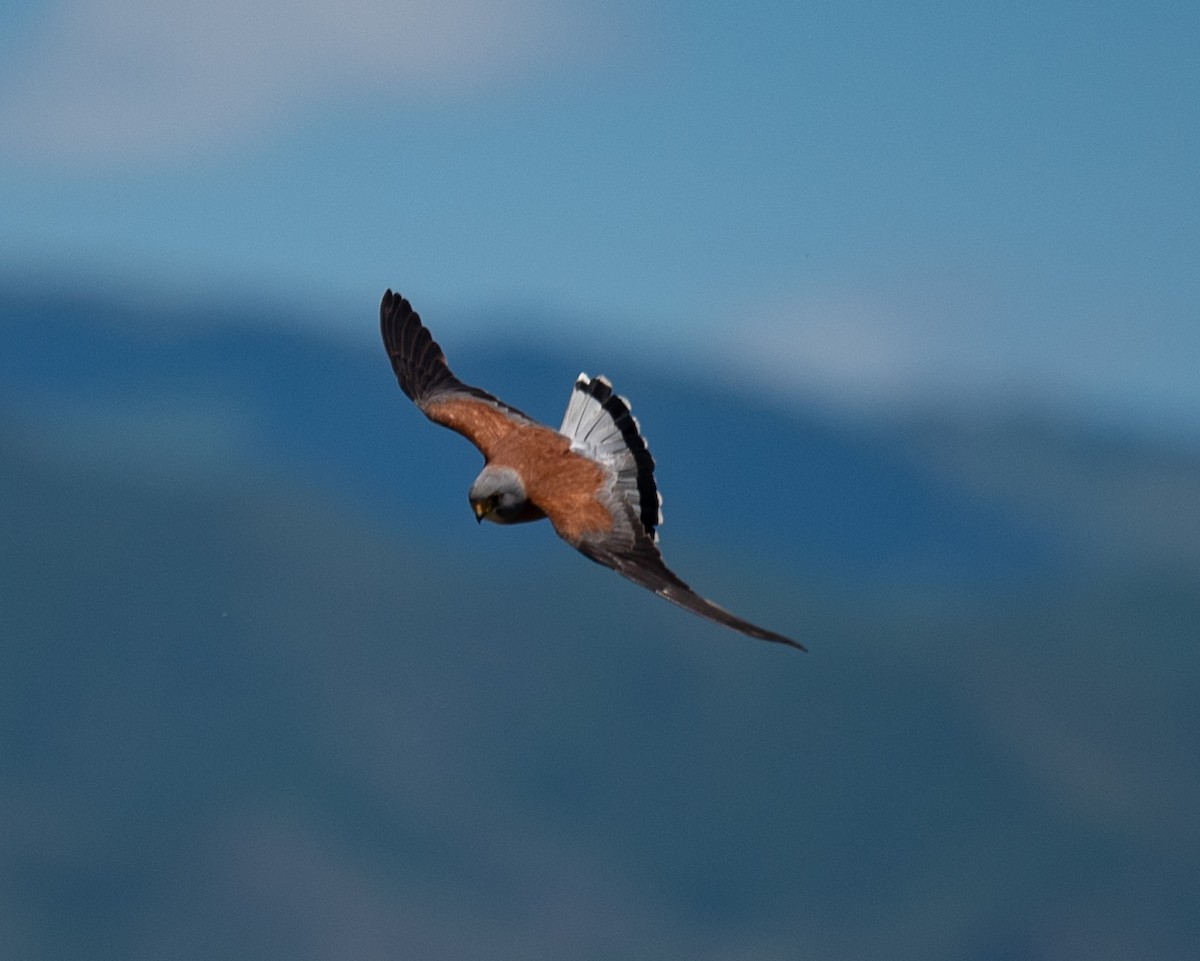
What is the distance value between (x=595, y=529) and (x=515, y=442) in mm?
1692

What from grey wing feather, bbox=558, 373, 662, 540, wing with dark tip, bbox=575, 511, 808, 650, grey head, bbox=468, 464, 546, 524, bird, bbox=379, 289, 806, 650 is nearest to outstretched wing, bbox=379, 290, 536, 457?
bird, bbox=379, 289, 806, 650

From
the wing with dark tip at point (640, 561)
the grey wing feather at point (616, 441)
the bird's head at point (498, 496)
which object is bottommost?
the bird's head at point (498, 496)

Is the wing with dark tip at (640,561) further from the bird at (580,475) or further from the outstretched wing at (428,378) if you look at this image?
the outstretched wing at (428,378)

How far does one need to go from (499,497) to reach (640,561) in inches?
59.6

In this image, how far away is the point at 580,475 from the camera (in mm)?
18312

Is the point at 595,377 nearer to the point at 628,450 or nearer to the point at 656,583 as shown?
the point at 628,450

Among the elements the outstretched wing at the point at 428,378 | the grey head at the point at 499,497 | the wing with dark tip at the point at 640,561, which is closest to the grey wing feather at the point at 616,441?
the wing with dark tip at the point at 640,561

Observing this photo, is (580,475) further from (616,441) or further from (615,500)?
(616,441)

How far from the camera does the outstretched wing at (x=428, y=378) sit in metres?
20.0

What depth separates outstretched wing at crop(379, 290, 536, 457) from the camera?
1997 cm

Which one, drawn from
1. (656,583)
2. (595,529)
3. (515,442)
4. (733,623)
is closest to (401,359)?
(515,442)

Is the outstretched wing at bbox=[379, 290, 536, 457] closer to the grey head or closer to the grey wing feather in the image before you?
the grey wing feather

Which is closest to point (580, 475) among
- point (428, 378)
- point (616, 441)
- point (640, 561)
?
point (616, 441)

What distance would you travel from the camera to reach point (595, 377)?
18625 millimetres
